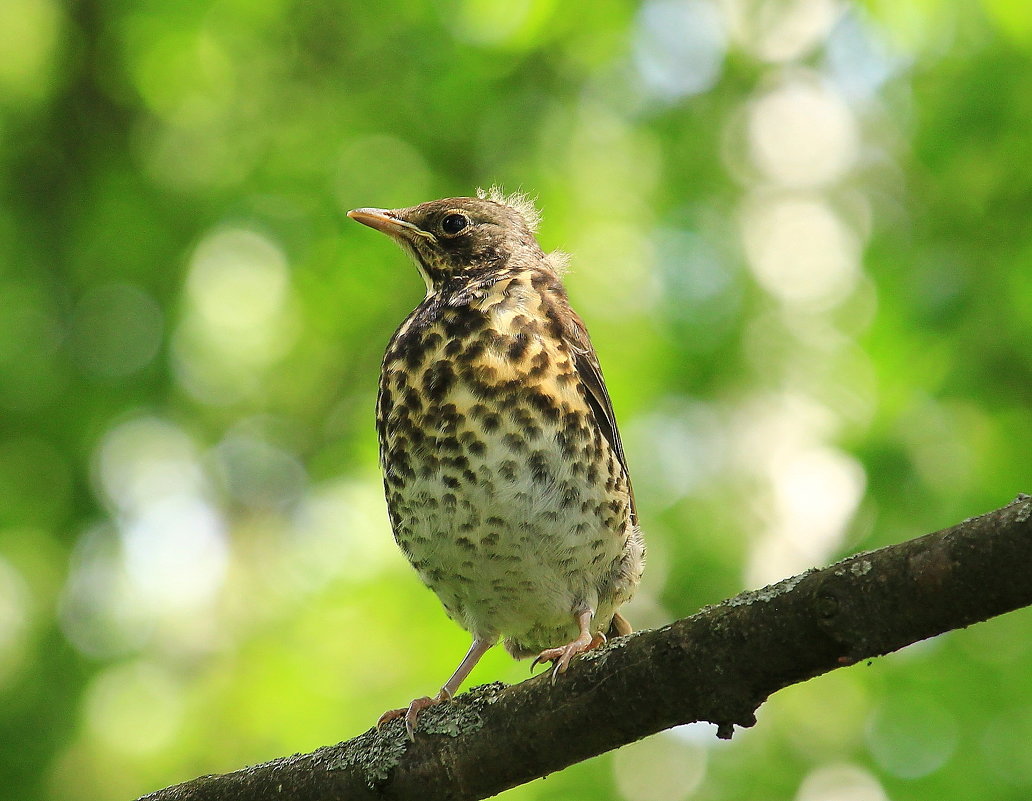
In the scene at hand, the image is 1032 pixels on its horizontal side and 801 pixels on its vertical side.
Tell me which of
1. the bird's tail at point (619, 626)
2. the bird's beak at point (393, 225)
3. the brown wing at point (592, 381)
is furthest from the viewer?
the bird's beak at point (393, 225)

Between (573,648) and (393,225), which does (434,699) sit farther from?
(393,225)

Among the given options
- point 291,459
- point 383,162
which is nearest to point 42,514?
point 291,459

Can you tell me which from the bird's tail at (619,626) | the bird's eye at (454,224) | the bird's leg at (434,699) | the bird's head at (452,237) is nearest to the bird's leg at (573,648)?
the bird's leg at (434,699)

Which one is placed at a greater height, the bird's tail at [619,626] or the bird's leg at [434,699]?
the bird's tail at [619,626]

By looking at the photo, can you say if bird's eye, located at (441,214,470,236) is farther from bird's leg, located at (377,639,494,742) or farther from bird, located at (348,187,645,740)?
bird's leg, located at (377,639,494,742)

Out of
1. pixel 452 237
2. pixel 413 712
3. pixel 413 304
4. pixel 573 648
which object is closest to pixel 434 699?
pixel 413 712

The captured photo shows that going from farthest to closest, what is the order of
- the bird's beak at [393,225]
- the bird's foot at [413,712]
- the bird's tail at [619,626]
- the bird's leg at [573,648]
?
the bird's beak at [393,225]
the bird's tail at [619,626]
the bird's foot at [413,712]
the bird's leg at [573,648]

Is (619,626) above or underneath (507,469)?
underneath

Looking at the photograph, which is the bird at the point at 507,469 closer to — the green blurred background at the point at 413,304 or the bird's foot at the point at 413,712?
the bird's foot at the point at 413,712

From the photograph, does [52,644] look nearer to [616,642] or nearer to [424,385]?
A: [424,385]
